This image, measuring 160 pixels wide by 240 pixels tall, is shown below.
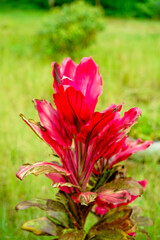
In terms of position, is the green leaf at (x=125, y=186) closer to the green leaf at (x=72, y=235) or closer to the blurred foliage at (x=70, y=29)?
the green leaf at (x=72, y=235)

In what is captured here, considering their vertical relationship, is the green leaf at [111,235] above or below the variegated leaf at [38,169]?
below

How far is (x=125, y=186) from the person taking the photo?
27.1 inches

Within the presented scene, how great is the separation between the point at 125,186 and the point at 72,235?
0.17 m

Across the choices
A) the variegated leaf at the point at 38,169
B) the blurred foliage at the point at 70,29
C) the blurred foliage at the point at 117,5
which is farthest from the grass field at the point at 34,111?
the blurred foliage at the point at 117,5

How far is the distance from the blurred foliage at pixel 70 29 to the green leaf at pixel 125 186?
4762 mm

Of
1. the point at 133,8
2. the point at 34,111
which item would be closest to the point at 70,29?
the point at 34,111

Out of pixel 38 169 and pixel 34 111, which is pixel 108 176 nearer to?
pixel 38 169

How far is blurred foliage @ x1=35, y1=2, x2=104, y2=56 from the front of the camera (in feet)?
17.4

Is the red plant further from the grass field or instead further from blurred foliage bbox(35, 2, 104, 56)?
blurred foliage bbox(35, 2, 104, 56)

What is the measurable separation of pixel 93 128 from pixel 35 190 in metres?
1.23

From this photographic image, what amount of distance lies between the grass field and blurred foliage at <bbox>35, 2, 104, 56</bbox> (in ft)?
0.71

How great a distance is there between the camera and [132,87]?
14.2ft

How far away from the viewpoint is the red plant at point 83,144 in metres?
0.60

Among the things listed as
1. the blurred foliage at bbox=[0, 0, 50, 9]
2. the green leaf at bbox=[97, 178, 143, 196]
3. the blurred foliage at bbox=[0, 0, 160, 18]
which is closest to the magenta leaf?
the green leaf at bbox=[97, 178, 143, 196]
